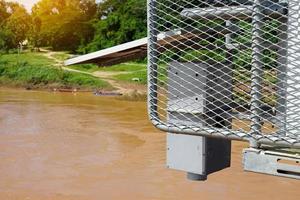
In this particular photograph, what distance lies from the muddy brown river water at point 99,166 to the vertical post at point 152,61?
6.76 meters

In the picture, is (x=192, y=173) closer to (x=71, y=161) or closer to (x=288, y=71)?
(x=288, y=71)

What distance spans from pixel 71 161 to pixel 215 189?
3605 mm

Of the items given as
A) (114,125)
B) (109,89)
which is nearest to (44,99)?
(109,89)

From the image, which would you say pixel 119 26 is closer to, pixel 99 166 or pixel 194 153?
pixel 99 166

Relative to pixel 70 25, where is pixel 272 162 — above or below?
below

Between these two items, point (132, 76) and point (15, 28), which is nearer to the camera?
point (132, 76)

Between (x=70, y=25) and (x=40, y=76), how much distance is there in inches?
369

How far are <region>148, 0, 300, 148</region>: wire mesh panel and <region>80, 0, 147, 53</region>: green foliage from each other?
27.6 metres

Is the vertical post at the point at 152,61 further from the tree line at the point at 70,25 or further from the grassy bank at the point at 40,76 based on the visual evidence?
the tree line at the point at 70,25

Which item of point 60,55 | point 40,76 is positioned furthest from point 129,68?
point 60,55

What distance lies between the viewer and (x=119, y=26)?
111 ft

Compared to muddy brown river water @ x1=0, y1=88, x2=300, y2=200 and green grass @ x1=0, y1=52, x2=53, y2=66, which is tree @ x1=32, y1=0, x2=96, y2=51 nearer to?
green grass @ x1=0, y1=52, x2=53, y2=66

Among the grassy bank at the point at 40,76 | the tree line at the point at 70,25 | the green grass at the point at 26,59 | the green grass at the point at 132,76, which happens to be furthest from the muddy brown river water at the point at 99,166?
the tree line at the point at 70,25

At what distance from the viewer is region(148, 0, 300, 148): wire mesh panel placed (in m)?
2.10
